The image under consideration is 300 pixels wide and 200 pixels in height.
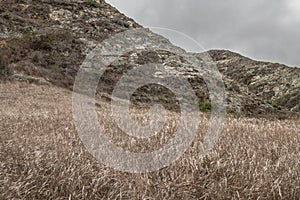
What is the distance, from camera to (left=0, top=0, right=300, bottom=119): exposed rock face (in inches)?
987

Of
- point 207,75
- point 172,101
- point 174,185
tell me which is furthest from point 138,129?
point 207,75

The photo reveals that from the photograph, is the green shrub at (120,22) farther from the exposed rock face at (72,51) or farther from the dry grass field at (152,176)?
the dry grass field at (152,176)

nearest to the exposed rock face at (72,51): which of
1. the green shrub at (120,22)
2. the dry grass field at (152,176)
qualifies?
the green shrub at (120,22)

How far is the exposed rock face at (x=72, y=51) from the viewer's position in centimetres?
2506

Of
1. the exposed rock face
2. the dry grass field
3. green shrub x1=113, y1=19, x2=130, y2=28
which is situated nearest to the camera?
the dry grass field

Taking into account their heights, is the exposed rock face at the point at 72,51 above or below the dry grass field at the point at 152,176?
above

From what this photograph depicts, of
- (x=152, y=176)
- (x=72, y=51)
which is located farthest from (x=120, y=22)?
(x=152, y=176)

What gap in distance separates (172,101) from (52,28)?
574 inches

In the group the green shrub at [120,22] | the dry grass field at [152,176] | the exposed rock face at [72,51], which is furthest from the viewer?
the green shrub at [120,22]

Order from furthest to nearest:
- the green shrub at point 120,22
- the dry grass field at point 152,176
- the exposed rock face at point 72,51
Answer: the green shrub at point 120,22 < the exposed rock face at point 72,51 < the dry grass field at point 152,176

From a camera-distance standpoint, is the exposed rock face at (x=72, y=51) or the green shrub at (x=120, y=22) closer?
the exposed rock face at (x=72, y=51)

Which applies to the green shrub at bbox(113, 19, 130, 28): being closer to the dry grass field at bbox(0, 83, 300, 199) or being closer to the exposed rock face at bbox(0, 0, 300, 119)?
the exposed rock face at bbox(0, 0, 300, 119)

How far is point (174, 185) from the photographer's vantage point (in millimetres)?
3385

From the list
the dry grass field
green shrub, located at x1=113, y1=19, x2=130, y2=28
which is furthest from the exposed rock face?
the dry grass field
